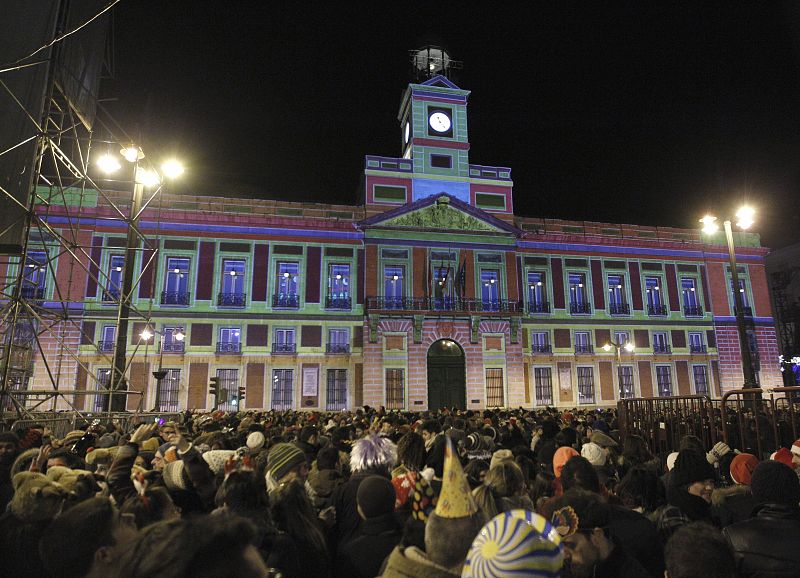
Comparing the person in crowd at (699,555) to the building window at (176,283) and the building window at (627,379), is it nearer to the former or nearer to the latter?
the building window at (176,283)

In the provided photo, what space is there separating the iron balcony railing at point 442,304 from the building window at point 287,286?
4.64 metres

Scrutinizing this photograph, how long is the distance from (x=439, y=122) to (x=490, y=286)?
462 inches

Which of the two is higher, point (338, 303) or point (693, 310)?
point (693, 310)

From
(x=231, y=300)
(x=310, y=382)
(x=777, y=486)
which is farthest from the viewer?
(x=231, y=300)

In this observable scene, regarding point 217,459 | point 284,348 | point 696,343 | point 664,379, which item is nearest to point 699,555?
point 217,459

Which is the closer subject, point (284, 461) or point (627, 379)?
point (284, 461)

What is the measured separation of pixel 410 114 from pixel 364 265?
11306 millimetres

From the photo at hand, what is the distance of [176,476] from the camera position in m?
5.09

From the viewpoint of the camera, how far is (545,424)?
944 centimetres

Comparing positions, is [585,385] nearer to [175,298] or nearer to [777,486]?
[175,298]

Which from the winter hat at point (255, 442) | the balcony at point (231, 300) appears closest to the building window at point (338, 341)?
the balcony at point (231, 300)

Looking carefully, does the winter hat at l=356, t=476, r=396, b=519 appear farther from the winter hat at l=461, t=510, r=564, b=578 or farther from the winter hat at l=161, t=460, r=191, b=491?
the winter hat at l=161, t=460, r=191, b=491

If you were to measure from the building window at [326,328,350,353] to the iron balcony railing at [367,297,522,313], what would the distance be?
231 cm

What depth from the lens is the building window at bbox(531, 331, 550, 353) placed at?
3409cm
